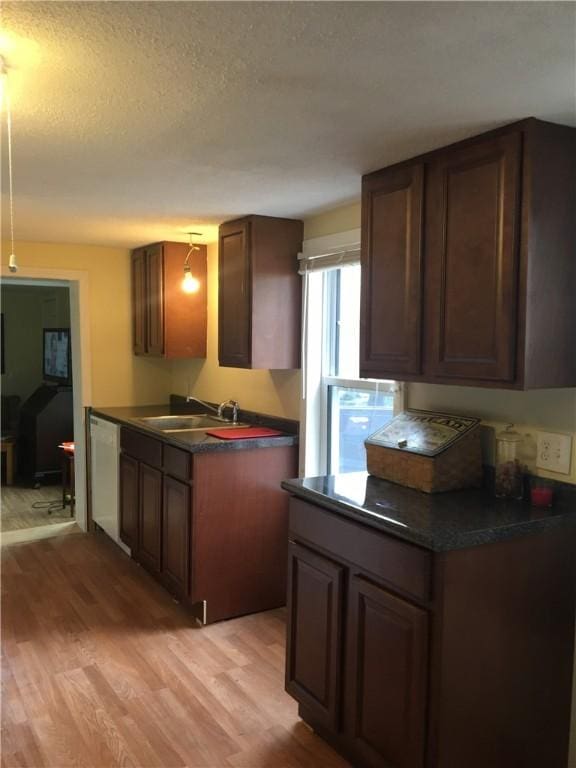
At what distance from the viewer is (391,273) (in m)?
2.30

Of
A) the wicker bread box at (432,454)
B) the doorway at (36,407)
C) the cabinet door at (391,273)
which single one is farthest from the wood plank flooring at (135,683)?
the doorway at (36,407)

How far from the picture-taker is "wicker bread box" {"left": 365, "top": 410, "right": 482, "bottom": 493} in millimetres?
2148

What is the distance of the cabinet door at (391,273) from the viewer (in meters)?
2.19

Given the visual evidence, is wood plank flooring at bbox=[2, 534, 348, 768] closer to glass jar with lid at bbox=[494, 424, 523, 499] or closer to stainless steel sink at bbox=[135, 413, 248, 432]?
stainless steel sink at bbox=[135, 413, 248, 432]

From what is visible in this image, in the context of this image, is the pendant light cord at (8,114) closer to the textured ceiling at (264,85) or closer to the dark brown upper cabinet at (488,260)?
the textured ceiling at (264,85)

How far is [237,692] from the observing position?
101 inches

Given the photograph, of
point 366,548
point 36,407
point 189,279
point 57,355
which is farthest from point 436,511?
point 57,355

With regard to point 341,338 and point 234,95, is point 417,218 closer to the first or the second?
point 234,95

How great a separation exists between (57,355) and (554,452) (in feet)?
19.6

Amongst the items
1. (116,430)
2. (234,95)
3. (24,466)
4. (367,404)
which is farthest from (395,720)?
(24,466)

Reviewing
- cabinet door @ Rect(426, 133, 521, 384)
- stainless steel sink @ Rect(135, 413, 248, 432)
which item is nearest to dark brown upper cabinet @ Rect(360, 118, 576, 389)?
cabinet door @ Rect(426, 133, 521, 384)

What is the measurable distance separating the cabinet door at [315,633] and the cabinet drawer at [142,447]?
1408mm

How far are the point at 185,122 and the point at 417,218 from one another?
2.78ft

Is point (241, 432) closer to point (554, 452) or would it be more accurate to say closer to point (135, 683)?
point (135, 683)
